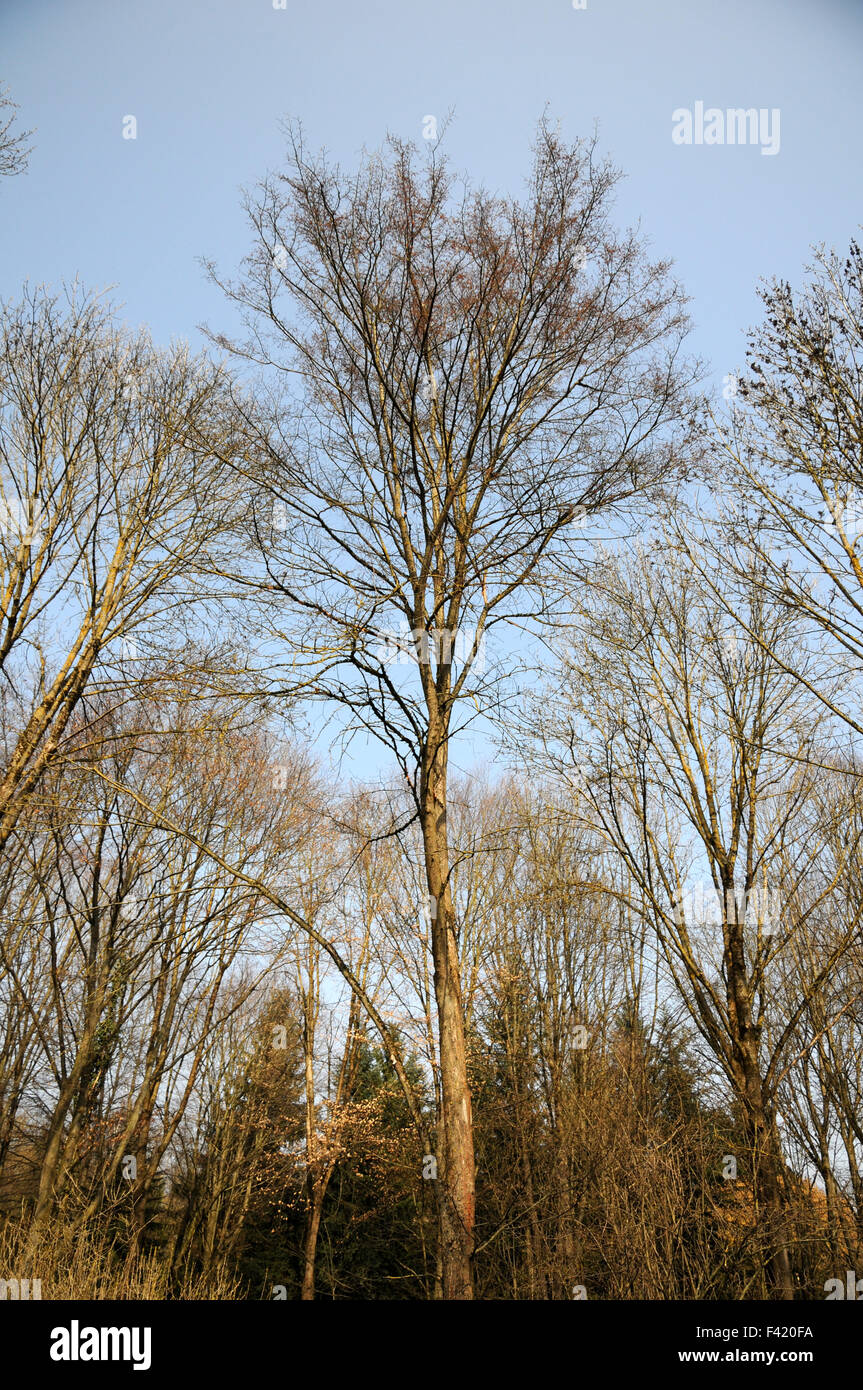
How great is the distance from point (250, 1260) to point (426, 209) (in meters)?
20.2

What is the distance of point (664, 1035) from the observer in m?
17.4

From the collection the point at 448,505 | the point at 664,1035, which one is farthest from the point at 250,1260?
the point at 448,505

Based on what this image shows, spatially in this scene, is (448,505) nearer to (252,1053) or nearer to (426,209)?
(426,209)

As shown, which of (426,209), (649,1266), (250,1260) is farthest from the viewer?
(250,1260)

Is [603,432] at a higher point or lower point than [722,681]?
higher

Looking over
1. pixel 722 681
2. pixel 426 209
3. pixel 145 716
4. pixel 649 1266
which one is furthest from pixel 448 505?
pixel 145 716

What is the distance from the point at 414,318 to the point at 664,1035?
48.5 feet

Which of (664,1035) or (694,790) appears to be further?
(664,1035)

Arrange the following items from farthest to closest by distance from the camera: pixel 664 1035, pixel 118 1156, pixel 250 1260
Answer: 1. pixel 250 1260
2. pixel 664 1035
3. pixel 118 1156

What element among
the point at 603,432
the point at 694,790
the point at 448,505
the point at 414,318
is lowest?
the point at 694,790

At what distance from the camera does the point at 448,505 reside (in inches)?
287
